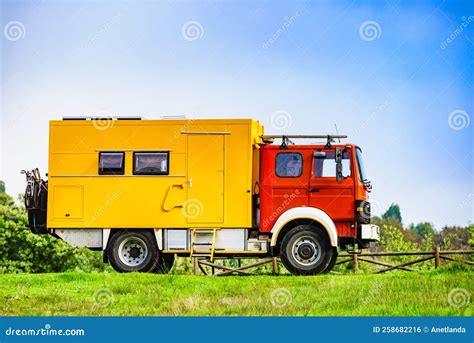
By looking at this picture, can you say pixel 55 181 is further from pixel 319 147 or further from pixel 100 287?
pixel 319 147

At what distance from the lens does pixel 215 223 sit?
1727cm

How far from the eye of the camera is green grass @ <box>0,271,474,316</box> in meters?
13.3

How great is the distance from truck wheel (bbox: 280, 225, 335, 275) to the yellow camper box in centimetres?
101

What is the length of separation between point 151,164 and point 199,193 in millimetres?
1188

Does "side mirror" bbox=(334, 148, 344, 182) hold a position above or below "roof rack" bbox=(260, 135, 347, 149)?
below

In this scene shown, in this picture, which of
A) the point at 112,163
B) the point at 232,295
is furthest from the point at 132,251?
the point at 232,295

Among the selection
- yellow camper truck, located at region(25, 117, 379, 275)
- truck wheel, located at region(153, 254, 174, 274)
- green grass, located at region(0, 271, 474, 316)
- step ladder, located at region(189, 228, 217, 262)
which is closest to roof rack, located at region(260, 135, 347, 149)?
yellow camper truck, located at region(25, 117, 379, 275)

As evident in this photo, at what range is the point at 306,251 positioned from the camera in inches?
671

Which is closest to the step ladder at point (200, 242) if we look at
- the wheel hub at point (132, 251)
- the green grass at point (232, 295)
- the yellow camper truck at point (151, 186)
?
the yellow camper truck at point (151, 186)

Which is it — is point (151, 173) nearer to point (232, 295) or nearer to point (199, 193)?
point (199, 193)

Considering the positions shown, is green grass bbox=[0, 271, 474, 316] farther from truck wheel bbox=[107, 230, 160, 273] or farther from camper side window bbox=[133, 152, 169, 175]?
camper side window bbox=[133, 152, 169, 175]

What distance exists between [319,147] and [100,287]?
16.9ft


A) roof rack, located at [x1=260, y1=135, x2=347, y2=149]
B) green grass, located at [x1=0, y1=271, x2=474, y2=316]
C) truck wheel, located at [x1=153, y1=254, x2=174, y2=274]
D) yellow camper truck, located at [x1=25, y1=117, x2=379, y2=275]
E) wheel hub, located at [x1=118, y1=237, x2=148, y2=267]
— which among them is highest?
roof rack, located at [x1=260, y1=135, x2=347, y2=149]
